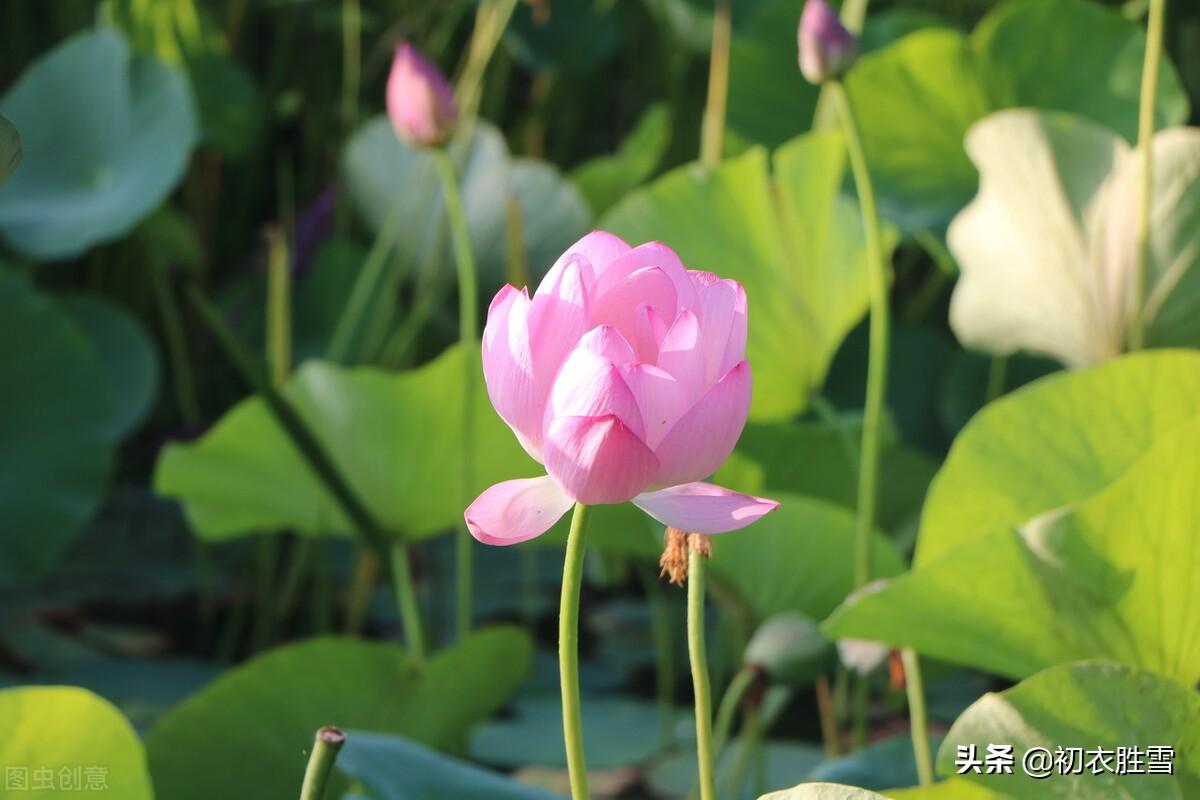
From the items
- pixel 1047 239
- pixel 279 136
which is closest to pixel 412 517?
pixel 1047 239

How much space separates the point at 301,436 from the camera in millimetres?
770

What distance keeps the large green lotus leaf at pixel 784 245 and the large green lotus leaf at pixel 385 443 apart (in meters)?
0.17

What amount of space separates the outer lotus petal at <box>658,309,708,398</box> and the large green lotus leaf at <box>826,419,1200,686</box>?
228 mm

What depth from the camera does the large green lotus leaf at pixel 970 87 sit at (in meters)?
0.98

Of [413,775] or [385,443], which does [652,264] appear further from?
[385,443]

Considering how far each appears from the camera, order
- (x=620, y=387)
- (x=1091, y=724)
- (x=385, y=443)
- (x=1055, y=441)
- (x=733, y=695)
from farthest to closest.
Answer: (x=385, y=443) < (x=733, y=695) < (x=1055, y=441) < (x=1091, y=724) < (x=620, y=387)

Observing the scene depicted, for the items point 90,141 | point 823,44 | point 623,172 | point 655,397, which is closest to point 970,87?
point 823,44

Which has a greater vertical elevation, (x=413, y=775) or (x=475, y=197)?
(x=475, y=197)

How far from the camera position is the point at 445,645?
48.8 inches

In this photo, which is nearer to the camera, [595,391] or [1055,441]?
[595,391]

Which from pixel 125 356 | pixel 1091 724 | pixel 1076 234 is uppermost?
pixel 1076 234

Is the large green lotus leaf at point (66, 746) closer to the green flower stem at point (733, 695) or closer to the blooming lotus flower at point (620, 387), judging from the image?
the blooming lotus flower at point (620, 387)

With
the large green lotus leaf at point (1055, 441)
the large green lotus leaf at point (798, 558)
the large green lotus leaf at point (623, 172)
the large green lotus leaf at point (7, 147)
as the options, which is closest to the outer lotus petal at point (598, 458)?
the large green lotus leaf at point (7, 147)

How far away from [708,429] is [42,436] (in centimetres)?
98
